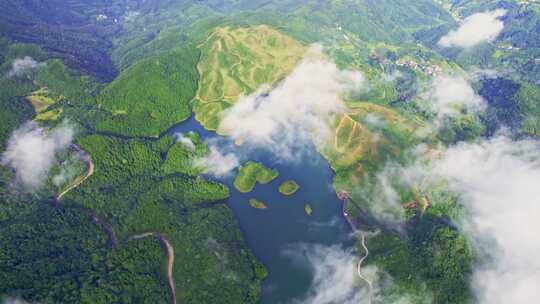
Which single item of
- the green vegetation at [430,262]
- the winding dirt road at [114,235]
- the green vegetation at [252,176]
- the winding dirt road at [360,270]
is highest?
the green vegetation at [430,262]

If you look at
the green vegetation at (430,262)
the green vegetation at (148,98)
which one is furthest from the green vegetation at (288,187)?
the green vegetation at (148,98)

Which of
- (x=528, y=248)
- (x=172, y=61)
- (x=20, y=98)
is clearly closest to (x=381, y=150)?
(x=528, y=248)

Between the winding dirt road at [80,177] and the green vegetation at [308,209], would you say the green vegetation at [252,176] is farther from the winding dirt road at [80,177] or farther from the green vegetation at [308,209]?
the winding dirt road at [80,177]

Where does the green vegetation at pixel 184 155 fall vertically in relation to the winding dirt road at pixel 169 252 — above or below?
above

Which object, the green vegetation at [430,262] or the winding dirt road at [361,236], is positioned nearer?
the green vegetation at [430,262]

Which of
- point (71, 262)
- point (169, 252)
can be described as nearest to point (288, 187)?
point (169, 252)

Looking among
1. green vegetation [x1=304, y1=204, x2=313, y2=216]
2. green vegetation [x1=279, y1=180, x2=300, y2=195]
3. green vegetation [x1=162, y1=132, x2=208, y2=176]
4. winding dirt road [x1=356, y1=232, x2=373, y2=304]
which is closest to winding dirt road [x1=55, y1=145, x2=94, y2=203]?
green vegetation [x1=162, y1=132, x2=208, y2=176]

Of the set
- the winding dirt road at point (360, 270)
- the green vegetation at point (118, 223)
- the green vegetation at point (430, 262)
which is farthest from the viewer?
the winding dirt road at point (360, 270)
